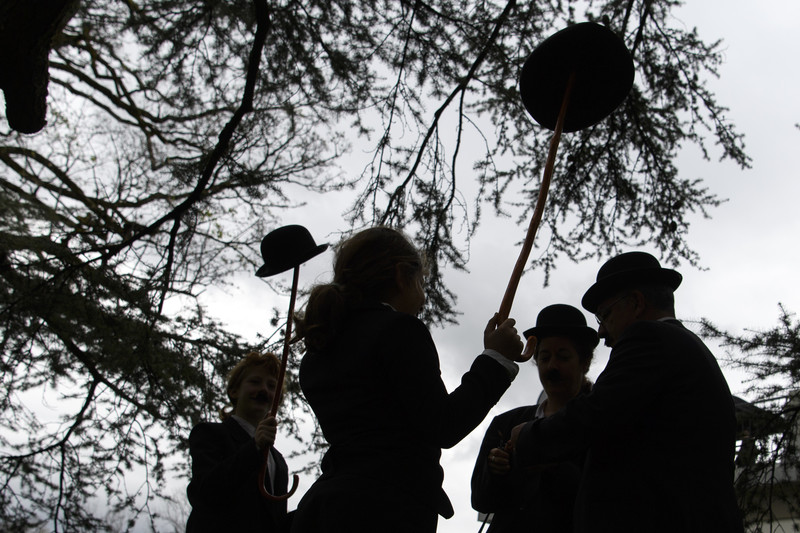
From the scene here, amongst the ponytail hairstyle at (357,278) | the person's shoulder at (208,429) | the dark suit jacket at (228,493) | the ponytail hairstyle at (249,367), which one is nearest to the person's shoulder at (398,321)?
the ponytail hairstyle at (357,278)

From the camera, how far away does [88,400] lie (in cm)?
682

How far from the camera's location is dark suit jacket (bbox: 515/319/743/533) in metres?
1.85

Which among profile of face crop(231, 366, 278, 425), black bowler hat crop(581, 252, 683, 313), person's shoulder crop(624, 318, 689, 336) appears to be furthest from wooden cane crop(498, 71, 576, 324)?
profile of face crop(231, 366, 278, 425)

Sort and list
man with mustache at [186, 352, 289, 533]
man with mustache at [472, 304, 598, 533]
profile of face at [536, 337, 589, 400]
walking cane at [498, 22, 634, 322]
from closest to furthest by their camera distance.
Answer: walking cane at [498, 22, 634, 322], man with mustache at [472, 304, 598, 533], man with mustache at [186, 352, 289, 533], profile of face at [536, 337, 589, 400]

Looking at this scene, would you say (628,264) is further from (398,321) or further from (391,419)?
(391,419)

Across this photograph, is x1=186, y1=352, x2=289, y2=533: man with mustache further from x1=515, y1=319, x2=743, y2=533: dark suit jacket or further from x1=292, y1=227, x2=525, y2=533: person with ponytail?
x1=515, y1=319, x2=743, y2=533: dark suit jacket

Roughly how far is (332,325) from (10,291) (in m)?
6.20

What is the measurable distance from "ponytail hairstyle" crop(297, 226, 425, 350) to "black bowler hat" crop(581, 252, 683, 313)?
70 centimetres

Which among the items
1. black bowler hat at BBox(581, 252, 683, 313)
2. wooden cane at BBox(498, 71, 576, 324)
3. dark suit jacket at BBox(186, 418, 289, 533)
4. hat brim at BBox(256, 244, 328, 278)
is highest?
hat brim at BBox(256, 244, 328, 278)

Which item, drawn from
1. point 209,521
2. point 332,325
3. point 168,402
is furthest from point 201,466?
point 168,402

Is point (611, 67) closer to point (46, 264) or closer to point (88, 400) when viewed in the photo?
point (46, 264)

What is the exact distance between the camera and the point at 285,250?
304cm

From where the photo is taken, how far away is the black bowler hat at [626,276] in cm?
241

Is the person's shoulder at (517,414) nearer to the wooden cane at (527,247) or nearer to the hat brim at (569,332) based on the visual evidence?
the hat brim at (569,332)
